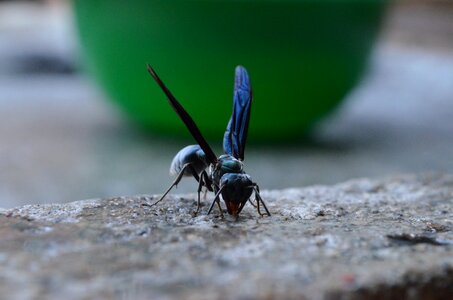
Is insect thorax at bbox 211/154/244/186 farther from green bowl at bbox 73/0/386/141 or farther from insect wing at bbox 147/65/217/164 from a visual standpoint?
green bowl at bbox 73/0/386/141

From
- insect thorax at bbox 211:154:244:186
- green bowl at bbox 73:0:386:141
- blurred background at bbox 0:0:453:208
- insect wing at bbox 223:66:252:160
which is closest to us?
insect thorax at bbox 211:154:244:186

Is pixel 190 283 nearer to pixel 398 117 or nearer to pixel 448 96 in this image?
pixel 398 117

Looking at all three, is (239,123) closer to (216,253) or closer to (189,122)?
(189,122)

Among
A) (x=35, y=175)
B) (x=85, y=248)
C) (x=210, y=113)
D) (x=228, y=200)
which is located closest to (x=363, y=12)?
(x=210, y=113)

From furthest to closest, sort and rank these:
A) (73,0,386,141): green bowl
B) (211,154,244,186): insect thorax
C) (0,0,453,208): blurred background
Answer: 1. (73,0,386,141): green bowl
2. (0,0,453,208): blurred background
3. (211,154,244,186): insect thorax

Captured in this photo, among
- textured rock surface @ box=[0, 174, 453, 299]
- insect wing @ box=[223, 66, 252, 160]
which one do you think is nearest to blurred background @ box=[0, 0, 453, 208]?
insect wing @ box=[223, 66, 252, 160]

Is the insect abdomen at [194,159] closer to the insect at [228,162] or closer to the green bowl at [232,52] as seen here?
the insect at [228,162]
